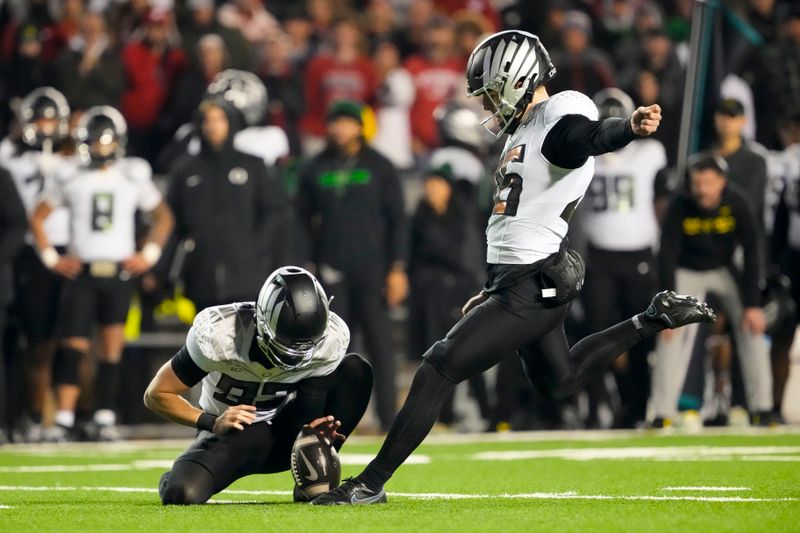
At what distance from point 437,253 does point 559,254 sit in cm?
603

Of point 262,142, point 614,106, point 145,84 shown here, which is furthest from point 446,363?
point 145,84

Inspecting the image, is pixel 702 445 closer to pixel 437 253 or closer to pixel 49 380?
pixel 437 253

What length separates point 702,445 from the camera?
35.0ft

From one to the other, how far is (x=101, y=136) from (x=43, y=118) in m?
0.64

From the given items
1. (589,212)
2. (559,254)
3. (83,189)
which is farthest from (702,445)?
(83,189)

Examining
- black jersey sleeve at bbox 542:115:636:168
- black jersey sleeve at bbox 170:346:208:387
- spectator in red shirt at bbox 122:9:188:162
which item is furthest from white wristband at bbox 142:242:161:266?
black jersey sleeve at bbox 542:115:636:168

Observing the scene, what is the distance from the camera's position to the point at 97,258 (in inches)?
484

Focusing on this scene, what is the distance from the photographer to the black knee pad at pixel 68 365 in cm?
1209

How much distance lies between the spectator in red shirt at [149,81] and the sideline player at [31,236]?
1.93 m

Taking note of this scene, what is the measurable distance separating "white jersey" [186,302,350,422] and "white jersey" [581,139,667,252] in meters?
5.45

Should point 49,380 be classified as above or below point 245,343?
below

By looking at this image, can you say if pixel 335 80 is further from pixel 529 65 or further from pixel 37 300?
pixel 529 65

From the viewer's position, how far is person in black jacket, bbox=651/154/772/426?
12.0 m

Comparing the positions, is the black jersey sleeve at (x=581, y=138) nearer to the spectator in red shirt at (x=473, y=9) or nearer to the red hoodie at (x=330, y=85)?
the red hoodie at (x=330, y=85)
